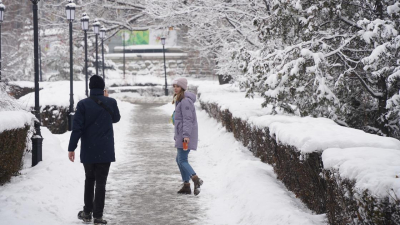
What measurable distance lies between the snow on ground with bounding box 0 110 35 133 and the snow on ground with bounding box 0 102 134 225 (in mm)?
832

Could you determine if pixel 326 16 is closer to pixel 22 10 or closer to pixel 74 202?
pixel 74 202

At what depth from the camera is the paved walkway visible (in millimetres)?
7367

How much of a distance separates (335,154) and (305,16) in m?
6.43

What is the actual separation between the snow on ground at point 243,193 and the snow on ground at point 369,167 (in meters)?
0.91

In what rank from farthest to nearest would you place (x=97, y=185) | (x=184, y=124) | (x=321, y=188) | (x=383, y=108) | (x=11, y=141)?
(x=383, y=108), (x=184, y=124), (x=11, y=141), (x=97, y=185), (x=321, y=188)

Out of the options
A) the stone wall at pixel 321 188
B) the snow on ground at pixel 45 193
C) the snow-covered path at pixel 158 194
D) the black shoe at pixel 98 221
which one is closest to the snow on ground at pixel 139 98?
the snow-covered path at pixel 158 194

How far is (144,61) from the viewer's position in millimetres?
60875

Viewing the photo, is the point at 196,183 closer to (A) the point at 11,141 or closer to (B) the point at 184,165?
(B) the point at 184,165

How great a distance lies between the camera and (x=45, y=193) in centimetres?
788

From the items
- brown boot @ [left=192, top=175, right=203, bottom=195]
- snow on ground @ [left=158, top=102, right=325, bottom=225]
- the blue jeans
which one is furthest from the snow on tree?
brown boot @ [left=192, top=175, right=203, bottom=195]

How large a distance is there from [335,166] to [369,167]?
530mm

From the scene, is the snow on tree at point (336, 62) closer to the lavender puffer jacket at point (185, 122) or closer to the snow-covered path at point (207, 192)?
the snow-covered path at point (207, 192)

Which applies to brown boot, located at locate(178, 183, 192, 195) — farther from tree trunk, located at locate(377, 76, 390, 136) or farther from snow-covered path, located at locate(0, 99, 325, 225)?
tree trunk, located at locate(377, 76, 390, 136)

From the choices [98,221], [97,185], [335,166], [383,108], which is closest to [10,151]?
[97,185]
